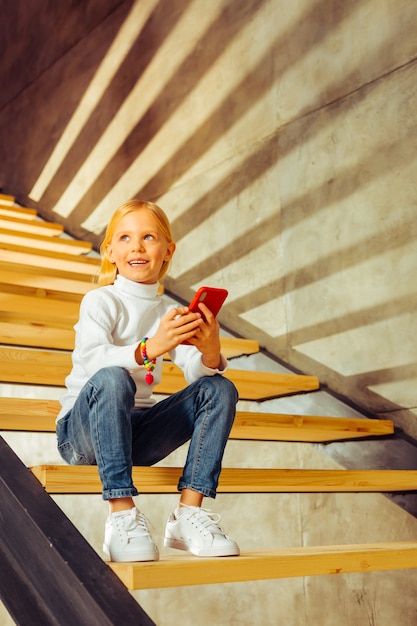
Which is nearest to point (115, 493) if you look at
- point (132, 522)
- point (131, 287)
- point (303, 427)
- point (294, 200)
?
point (132, 522)

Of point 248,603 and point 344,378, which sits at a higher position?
point 344,378

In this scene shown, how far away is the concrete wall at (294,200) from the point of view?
2553 mm

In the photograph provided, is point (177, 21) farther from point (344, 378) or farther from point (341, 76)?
point (344, 378)

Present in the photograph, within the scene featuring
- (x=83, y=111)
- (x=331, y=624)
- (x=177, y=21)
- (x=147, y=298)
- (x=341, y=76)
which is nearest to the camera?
(x=147, y=298)

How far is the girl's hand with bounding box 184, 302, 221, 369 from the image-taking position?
5.27 feet

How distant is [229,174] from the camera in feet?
11.1

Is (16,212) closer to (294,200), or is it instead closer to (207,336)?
(294,200)

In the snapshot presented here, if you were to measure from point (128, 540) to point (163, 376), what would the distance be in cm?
104

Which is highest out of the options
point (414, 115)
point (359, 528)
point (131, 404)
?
point (414, 115)

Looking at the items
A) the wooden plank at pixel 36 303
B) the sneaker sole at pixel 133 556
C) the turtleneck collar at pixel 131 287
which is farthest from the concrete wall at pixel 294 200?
the sneaker sole at pixel 133 556

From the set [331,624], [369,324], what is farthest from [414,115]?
[331,624]

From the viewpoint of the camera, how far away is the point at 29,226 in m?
4.39

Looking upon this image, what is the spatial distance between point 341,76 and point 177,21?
1365 millimetres

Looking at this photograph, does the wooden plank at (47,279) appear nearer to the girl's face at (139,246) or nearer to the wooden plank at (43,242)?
the wooden plank at (43,242)
